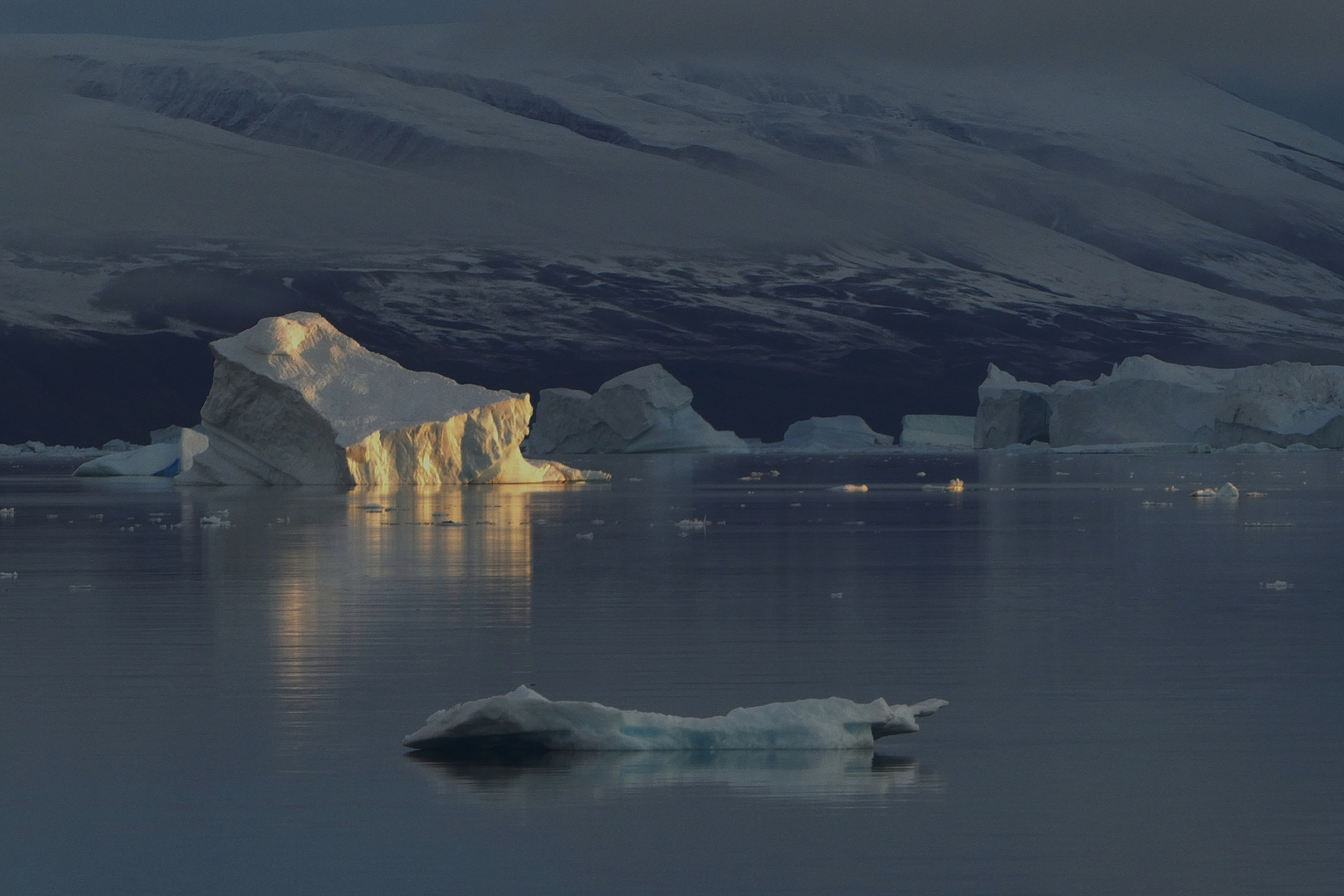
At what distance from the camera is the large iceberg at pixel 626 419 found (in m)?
55.7

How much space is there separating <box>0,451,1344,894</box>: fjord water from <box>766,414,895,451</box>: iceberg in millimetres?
54658

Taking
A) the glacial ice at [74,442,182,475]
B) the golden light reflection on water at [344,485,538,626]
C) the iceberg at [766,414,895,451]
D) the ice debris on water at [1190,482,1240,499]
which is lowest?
the golden light reflection on water at [344,485,538,626]

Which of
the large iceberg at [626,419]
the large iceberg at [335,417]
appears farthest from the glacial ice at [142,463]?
the large iceberg at [626,419]

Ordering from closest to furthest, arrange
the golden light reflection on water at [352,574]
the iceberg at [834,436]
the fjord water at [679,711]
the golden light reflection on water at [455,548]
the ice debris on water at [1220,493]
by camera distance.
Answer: the fjord water at [679,711], the golden light reflection on water at [352,574], the golden light reflection on water at [455,548], the ice debris on water at [1220,493], the iceberg at [834,436]

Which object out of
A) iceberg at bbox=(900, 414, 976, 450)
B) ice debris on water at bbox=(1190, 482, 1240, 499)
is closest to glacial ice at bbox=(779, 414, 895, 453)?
iceberg at bbox=(900, 414, 976, 450)

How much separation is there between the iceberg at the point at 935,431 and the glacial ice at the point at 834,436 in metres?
1.22

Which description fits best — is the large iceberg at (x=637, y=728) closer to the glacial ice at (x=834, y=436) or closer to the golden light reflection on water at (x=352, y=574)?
the golden light reflection on water at (x=352, y=574)

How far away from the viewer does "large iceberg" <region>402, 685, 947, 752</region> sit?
6.27 m

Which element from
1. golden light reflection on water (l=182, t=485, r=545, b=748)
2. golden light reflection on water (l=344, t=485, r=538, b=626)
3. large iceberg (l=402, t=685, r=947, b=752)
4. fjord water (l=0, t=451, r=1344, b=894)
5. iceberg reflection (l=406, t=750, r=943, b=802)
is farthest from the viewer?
golden light reflection on water (l=344, t=485, r=538, b=626)

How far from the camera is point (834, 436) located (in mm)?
72438

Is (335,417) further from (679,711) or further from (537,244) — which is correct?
(537,244)

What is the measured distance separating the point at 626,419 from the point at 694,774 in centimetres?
5052

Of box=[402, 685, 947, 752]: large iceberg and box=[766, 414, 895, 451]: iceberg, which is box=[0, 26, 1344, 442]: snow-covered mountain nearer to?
box=[766, 414, 895, 451]: iceberg

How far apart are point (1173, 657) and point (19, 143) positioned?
139063 millimetres
